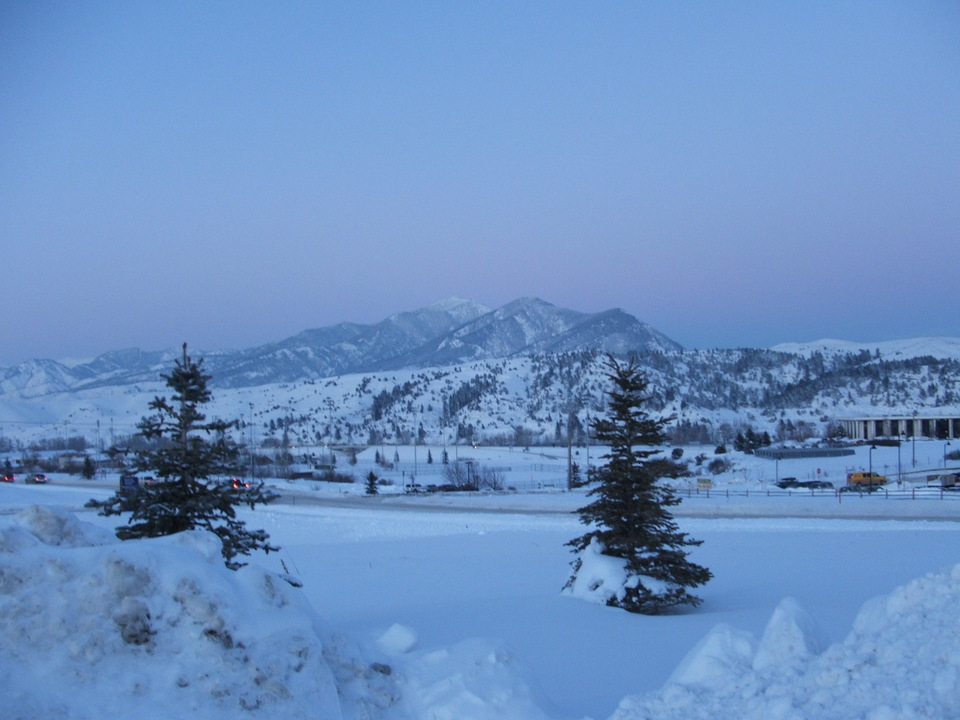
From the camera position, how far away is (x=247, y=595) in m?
6.67

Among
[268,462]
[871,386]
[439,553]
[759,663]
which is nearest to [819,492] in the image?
[439,553]

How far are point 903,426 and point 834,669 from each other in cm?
11717

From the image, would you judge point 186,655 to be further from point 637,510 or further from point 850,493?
point 850,493

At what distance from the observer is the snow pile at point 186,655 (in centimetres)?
547

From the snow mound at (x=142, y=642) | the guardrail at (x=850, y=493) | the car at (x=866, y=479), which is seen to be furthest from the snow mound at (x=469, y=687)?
the car at (x=866, y=479)

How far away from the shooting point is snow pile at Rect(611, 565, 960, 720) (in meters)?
5.21

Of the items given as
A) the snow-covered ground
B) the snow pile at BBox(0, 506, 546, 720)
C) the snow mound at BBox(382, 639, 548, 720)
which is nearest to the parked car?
the snow-covered ground

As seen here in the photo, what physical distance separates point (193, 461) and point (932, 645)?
11.3 metres

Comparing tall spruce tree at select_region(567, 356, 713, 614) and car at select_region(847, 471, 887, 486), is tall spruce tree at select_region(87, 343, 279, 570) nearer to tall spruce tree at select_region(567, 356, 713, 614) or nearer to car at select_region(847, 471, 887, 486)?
tall spruce tree at select_region(567, 356, 713, 614)

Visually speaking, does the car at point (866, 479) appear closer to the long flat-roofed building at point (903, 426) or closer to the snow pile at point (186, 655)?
the long flat-roofed building at point (903, 426)

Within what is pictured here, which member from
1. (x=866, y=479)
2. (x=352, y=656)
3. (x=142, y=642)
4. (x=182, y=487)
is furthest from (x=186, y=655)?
(x=866, y=479)

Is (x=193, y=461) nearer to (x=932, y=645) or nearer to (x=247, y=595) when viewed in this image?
(x=247, y=595)

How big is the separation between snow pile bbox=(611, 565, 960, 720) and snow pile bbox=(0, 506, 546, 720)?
1.36 m

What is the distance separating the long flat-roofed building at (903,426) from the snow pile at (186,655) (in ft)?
343
